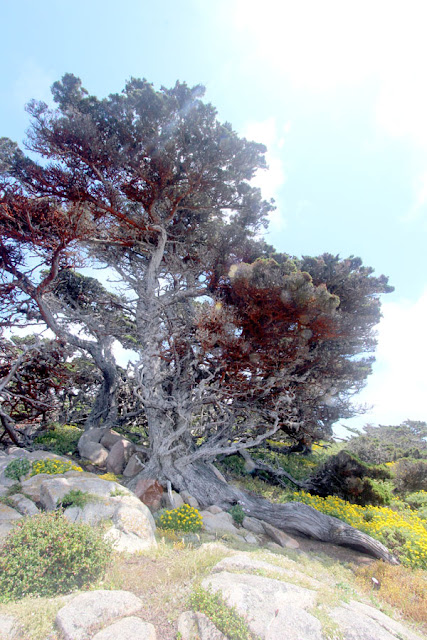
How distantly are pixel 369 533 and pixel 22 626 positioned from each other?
916 cm

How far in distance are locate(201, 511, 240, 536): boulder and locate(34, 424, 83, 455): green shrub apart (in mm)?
7253

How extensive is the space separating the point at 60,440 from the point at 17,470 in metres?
6.52

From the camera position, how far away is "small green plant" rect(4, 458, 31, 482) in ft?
27.6

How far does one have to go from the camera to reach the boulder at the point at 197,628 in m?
3.52

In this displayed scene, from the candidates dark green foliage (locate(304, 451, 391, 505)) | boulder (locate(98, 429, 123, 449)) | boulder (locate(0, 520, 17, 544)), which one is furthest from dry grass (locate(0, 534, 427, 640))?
boulder (locate(98, 429, 123, 449))

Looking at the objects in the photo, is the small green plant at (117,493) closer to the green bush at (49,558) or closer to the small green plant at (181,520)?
the small green plant at (181,520)

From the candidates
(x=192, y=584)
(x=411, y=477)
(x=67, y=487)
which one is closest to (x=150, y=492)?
(x=67, y=487)

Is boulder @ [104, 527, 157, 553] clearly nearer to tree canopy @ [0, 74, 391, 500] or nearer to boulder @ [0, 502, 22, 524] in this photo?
boulder @ [0, 502, 22, 524]

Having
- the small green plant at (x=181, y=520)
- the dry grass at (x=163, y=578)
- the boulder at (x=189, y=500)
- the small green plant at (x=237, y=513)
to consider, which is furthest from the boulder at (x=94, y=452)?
the dry grass at (x=163, y=578)

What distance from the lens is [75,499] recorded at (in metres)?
6.95

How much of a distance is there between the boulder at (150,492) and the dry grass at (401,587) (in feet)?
18.3

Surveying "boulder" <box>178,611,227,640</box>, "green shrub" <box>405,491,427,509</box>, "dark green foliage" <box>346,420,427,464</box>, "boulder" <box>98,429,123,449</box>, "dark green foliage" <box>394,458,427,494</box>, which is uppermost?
"dark green foliage" <box>346,420,427,464</box>

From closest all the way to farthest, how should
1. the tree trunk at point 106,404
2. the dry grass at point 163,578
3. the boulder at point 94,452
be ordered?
the dry grass at point 163,578 < the boulder at point 94,452 < the tree trunk at point 106,404

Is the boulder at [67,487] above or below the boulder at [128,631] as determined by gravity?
above
